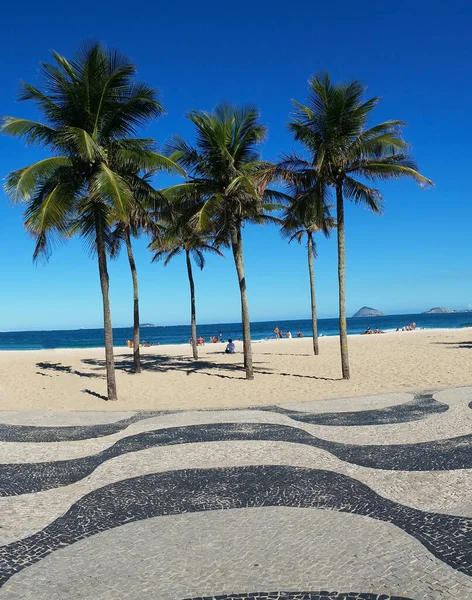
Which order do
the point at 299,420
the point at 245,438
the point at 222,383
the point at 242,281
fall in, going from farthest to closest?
1. the point at 242,281
2. the point at 222,383
3. the point at 299,420
4. the point at 245,438

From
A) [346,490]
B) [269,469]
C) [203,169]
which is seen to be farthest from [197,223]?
[346,490]

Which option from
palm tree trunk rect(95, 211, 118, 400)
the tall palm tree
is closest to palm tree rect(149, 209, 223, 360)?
the tall palm tree

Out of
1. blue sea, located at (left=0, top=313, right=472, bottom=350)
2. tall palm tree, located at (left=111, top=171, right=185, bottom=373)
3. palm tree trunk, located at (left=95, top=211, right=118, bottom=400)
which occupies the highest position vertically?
tall palm tree, located at (left=111, top=171, right=185, bottom=373)

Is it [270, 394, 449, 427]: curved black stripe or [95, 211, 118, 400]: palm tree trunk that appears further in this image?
[95, 211, 118, 400]: palm tree trunk

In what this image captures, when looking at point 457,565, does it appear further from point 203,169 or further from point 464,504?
point 203,169

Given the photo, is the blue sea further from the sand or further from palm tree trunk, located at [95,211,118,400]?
palm tree trunk, located at [95,211,118,400]

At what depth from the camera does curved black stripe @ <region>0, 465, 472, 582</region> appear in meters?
4.41

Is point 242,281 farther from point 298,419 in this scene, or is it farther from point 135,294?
point 298,419

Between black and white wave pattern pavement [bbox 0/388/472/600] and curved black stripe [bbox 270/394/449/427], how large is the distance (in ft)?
0.75

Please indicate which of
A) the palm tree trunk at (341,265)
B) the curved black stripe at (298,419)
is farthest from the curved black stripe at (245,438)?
the palm tree trunk at (341,265)

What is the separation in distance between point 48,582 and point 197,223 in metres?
11.8

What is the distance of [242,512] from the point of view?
17.2 feet

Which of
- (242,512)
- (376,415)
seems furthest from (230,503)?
(376,415)

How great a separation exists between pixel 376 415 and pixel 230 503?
5.63 meters
